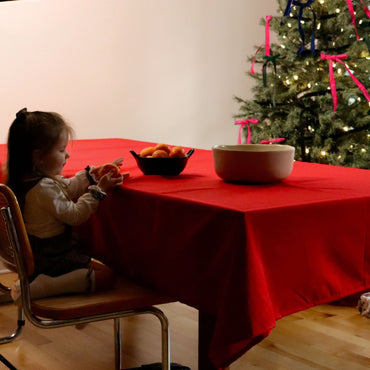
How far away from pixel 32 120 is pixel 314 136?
2.48m

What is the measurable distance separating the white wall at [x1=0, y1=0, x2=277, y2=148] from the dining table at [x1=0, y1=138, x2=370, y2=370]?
343 centimetres

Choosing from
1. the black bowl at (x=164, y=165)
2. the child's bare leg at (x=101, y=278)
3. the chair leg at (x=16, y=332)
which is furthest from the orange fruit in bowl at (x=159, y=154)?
the chair leg at (x=16, y=332)

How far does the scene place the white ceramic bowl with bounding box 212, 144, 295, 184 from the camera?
163cm

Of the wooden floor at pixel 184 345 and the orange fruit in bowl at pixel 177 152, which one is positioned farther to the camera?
the wooden floor at pixel 184 345

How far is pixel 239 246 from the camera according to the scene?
4.21 ft

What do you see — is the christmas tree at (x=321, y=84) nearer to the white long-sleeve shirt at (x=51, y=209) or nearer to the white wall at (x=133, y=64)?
the white wall at (x=133, y=64)

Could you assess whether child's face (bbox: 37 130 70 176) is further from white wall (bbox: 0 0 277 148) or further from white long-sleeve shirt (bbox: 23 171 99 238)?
white wall (bbox: 0 0 277 148)

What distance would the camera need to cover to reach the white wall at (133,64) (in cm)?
489

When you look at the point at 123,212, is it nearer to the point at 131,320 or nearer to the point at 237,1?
the point at 131,320

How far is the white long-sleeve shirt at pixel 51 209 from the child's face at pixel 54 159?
0.04 meters

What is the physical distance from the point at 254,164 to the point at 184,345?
1.08 m

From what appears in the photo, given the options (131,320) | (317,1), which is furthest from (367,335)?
(317,1)

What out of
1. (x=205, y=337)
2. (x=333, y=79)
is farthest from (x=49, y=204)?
(x=333, y=79)

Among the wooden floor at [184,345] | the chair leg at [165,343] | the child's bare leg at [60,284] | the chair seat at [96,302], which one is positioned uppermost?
the child's bare leg at [60,284]
